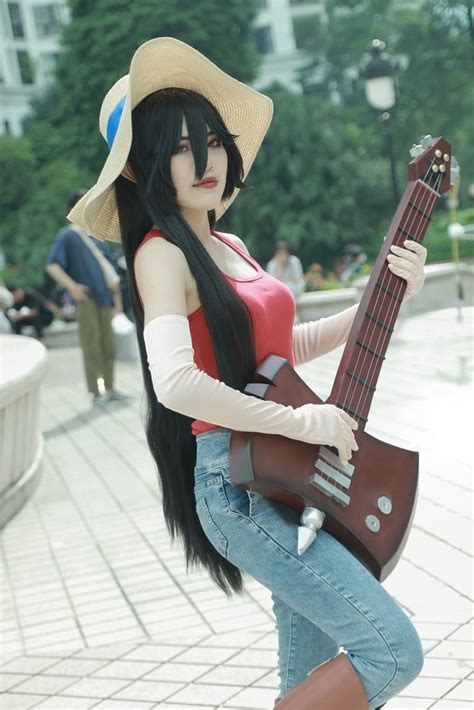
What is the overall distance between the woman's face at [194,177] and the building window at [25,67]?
6387cm

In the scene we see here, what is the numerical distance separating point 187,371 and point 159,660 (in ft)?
6.67

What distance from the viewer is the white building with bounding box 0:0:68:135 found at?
62.9m

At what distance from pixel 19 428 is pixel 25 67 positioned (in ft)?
199

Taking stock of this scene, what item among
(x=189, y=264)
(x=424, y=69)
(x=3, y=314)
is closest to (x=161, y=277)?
(x=189, y=264)

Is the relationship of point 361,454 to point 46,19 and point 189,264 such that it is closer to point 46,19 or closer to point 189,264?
point 189,264

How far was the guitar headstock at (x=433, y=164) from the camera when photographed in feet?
8.46

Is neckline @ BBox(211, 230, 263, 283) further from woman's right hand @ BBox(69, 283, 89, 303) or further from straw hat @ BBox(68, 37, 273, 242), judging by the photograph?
woman's right hand @ BBox(69, 283, 89, 303)

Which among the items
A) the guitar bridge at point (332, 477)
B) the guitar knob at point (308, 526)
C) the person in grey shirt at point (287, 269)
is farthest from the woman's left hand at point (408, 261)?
the person in grey shirt at point (287, 269)

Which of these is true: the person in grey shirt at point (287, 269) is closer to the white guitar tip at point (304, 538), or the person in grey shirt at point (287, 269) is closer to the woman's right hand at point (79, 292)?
the woman's right hand at point (79, 292)

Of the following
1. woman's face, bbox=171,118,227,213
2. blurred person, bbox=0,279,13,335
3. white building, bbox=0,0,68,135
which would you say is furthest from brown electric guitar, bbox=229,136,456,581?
white building, bbox=0,0,68,135

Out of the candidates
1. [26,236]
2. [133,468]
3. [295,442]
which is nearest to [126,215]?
[295,442]

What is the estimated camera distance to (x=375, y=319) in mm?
2506

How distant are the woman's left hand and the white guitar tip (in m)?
0.63

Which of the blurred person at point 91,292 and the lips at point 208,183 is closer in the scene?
the lips at point 208,183
